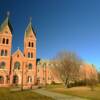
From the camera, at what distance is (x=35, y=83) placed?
59656 mm

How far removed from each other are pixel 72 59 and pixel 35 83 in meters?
18.3

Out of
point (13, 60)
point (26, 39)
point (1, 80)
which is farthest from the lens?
point (26, 39)

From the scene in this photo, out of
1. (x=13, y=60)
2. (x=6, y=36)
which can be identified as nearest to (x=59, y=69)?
(x=13, y=60)

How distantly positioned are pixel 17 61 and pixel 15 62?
804 millimetres

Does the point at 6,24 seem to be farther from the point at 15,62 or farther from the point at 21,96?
the point at 21,96

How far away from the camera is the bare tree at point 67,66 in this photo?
47375 millimetres

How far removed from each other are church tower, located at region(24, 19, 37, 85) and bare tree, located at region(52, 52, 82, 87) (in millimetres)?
12584

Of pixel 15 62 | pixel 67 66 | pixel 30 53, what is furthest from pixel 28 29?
pixel 67 66

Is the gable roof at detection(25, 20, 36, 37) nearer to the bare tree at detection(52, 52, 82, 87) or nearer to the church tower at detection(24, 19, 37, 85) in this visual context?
the church tower at detection(24, 19, 37, 85)

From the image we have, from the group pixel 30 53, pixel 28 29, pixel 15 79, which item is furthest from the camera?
pixel 28 29

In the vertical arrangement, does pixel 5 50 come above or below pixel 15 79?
above

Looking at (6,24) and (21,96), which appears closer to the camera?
(21,96)

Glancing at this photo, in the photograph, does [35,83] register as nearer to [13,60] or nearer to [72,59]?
[13,60]

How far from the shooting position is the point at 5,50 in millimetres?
57125
